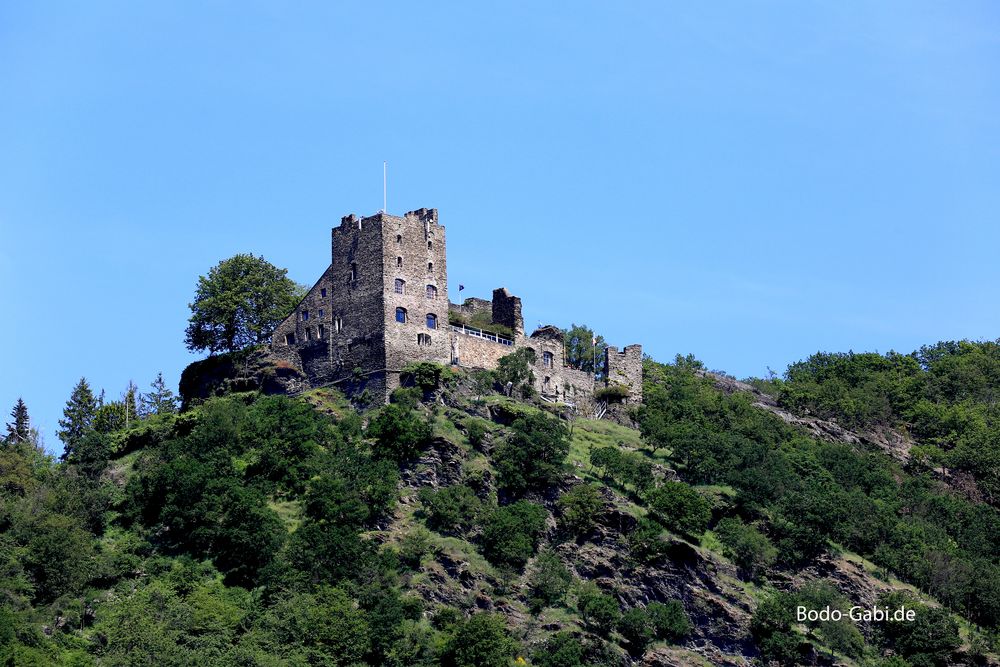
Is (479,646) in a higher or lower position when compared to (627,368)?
lower

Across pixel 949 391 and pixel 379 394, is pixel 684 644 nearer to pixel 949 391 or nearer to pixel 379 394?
pixel 379 394

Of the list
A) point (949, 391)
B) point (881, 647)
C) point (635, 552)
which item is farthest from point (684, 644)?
point (949, 391)

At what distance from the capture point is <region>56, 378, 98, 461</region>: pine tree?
108m

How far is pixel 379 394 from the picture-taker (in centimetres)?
10056

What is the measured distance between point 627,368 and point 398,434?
90.7 ft

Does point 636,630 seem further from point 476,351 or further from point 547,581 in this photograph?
point 476,351

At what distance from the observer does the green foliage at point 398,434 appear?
3701 inches

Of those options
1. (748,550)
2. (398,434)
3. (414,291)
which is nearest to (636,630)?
(748,550)

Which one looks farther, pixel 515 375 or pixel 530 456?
pixel 515 375

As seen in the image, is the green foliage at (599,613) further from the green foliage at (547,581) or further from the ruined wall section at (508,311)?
the ruined wall section at (508,311)

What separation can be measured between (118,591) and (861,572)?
42.5 metres

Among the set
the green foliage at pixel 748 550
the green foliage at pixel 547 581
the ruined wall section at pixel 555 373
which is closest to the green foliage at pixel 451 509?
the green foliage at pixel 547 581

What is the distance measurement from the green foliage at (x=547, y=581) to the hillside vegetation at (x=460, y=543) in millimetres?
164

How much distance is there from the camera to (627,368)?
11719 cm
